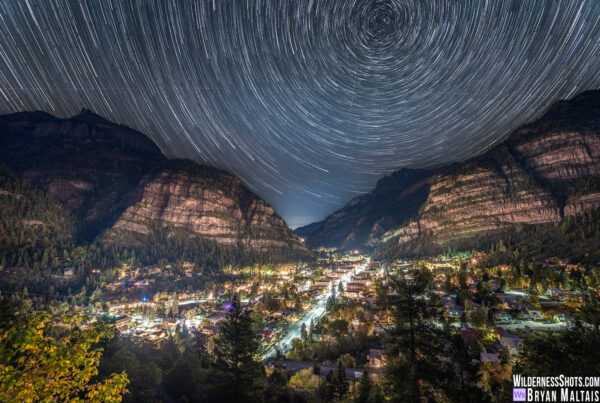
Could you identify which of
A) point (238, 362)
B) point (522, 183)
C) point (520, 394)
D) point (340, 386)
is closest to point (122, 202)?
point (238, 362)

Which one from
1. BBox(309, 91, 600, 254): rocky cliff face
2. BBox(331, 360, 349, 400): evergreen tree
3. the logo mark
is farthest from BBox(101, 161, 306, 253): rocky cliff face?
the logo mark

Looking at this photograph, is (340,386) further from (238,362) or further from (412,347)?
(412,347)

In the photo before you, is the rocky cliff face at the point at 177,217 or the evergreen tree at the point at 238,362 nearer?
the evergreen tree at the point at 238,362

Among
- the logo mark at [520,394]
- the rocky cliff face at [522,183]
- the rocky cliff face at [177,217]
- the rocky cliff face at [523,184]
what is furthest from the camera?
the rocky cliff face at [177,217]

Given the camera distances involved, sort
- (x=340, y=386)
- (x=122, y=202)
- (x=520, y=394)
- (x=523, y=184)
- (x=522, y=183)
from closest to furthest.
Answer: (x=520, y=394) < (x=340, y=386) < (x=523, y=184) < (x=522, y=183) < (x=122, y=202)

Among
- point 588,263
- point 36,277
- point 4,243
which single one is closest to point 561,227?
point 588,263

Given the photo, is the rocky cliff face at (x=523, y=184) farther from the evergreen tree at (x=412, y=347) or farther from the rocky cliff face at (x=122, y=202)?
the evergreen tree at (x=412, y=347)

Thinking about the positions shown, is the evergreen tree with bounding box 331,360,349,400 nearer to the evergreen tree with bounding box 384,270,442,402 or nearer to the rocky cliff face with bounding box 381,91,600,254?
the evergreen tree with bounding box 384,270,442,402

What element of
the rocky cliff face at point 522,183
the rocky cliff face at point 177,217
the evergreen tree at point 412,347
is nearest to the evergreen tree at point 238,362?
the evergreen tree at point 412,347

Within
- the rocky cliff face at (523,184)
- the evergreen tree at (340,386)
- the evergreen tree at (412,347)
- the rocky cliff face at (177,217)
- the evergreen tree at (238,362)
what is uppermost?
the rocky cliff face at (523,184)
